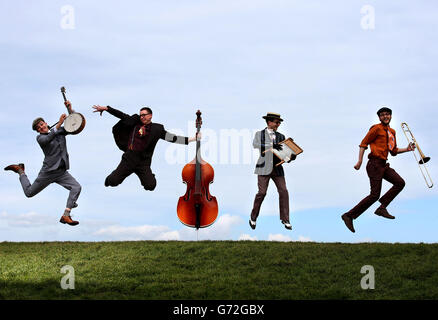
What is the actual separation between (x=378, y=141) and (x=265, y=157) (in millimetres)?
2950

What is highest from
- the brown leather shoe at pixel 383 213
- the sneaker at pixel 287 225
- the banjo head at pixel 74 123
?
the banjo head at pixel 74 123

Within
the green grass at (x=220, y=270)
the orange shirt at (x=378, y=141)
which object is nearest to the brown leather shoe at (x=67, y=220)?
the green grass at (x=220, y=270)

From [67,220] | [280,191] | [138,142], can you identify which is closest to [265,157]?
[280,191]

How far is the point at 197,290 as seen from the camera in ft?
41.5

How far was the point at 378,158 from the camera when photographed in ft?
50.4

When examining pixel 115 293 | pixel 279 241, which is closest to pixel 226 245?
pixel 279 241

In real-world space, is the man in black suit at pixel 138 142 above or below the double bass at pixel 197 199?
above

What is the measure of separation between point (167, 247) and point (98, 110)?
4011 millimetres

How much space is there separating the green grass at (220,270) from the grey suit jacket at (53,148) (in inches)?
96.3

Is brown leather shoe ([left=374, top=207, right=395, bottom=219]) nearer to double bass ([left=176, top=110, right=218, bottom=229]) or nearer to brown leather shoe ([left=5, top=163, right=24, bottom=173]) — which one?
double bass ([left=176, top=110, right=218, bottom=229])

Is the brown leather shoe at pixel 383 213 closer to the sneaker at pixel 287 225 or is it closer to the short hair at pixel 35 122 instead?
the sneaker at pixel 287 225

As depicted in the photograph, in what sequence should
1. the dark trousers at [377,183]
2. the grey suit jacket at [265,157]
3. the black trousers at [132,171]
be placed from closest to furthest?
1. the black trousers at [132,171]
2. the grey suit jacket at [265,157]
3. the dark trousers at [377,183]

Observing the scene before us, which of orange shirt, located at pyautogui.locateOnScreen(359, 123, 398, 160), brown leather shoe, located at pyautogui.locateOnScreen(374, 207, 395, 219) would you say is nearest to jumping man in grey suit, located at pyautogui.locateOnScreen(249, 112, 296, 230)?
orange shirt, located at pyautogui.locateOnScreen(359, 123, 398, 160)

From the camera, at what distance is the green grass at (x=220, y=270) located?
12.7 m
